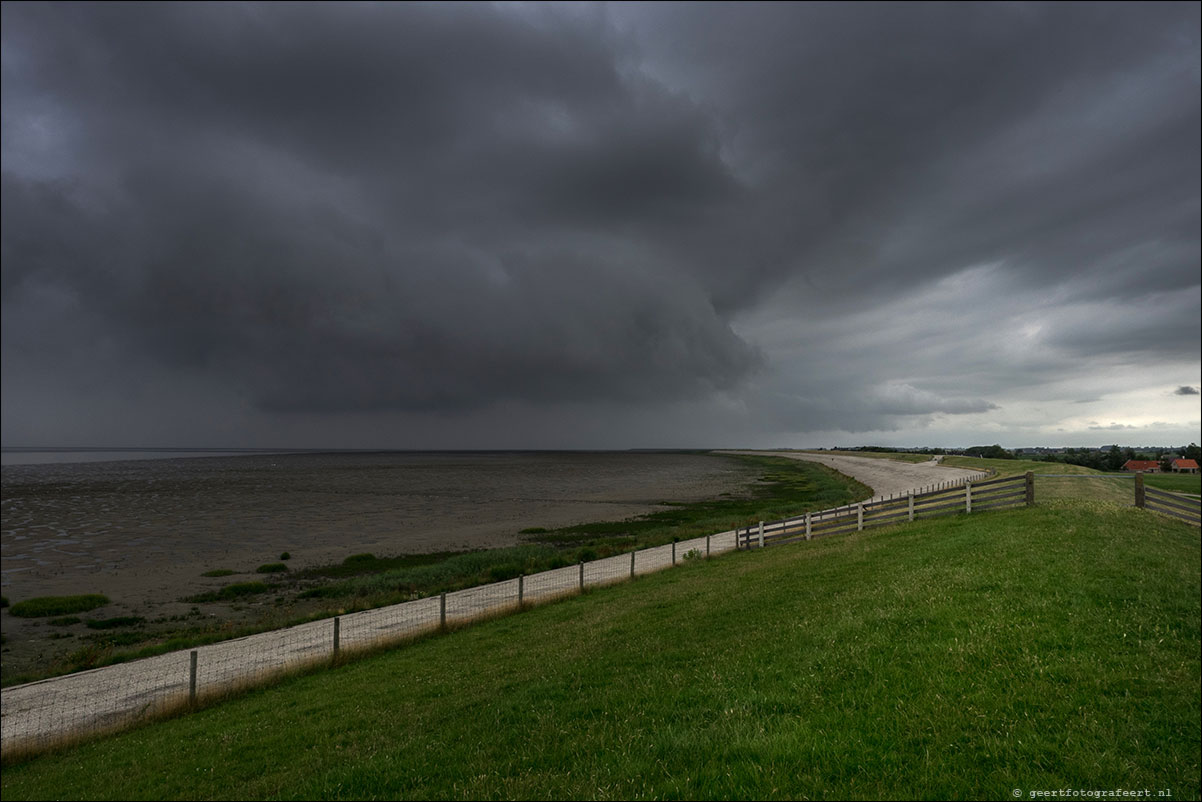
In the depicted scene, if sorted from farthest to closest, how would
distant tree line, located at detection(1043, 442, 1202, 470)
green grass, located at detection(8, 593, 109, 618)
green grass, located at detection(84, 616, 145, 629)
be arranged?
distant tree line, located at detection(1043, 442, 1202, 470), green grass, located at detection(8, 593, 109, 618), green grass, located at detection(84, 616, 145, 629)

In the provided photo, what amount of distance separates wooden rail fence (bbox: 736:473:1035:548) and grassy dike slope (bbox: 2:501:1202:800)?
10445 mm

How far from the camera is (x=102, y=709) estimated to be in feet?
56.3

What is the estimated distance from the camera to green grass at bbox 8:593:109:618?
31.0 metres

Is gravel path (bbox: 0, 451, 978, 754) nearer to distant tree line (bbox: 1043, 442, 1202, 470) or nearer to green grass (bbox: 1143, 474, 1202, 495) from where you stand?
green grass (bbox: 1143, 474, 1202, 495)

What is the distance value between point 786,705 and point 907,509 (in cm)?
2571

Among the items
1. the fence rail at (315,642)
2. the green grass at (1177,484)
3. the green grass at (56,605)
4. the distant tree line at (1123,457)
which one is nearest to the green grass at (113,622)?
the green grass at (56,605)

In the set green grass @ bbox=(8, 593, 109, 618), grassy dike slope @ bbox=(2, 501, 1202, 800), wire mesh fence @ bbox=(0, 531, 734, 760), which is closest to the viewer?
grassy dike slope @ bbox=(2, 501, 1202, 800)

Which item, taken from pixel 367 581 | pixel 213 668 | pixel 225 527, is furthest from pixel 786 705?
pixel 225 527

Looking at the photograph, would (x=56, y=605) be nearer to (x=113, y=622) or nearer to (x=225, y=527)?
(x=113, y=622)

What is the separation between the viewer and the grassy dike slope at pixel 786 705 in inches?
251

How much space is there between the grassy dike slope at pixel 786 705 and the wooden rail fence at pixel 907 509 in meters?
10.4

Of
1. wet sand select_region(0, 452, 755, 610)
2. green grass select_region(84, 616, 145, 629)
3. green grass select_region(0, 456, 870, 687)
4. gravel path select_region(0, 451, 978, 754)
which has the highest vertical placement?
gravel path select_region(0, 451, 978, 754)

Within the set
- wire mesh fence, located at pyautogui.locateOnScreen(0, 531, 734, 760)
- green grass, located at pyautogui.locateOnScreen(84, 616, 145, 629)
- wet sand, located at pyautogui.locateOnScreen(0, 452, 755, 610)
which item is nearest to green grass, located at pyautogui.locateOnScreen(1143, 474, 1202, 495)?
wire mesh fence, located at pyautogui.locateOnScreen(0, 531, 734, 760)

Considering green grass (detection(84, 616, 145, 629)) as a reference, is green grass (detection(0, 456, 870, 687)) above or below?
above
